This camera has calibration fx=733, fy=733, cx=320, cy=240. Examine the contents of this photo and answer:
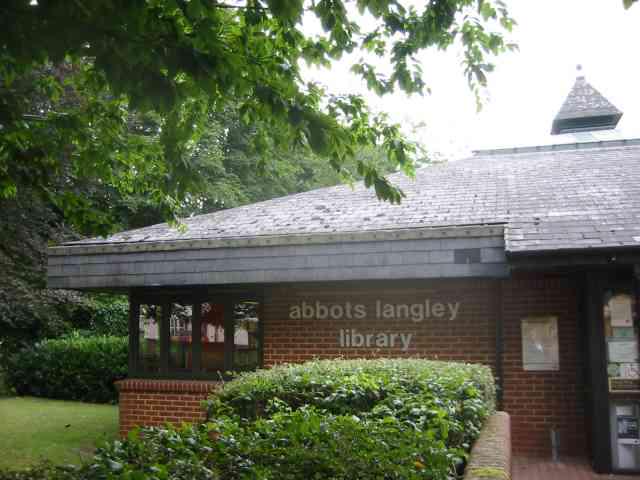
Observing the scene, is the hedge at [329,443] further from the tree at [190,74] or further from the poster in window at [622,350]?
the poster in window at [622,350]

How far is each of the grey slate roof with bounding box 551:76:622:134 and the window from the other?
29.7 feet

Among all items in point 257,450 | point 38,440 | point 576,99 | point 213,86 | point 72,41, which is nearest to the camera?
point 257,450

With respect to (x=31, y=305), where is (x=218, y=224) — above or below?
above

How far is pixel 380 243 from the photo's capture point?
9.37 meters

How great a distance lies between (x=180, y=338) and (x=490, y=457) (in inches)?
285

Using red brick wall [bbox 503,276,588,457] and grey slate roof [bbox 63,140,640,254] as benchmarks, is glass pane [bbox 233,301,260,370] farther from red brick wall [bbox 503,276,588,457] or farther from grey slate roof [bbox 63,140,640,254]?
red brick wall [bbox 503,276,588,457]

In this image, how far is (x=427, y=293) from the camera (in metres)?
9.92

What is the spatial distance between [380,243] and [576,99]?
9.47 metres

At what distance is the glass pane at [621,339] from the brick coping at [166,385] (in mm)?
5139

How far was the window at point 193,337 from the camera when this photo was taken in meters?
10.6

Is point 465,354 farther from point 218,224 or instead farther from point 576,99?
point 576,99

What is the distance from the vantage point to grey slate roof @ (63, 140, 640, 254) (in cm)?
870

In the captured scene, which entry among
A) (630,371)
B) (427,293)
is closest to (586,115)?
(427,293)

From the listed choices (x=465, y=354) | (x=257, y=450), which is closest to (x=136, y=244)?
(x=465, y=354)
